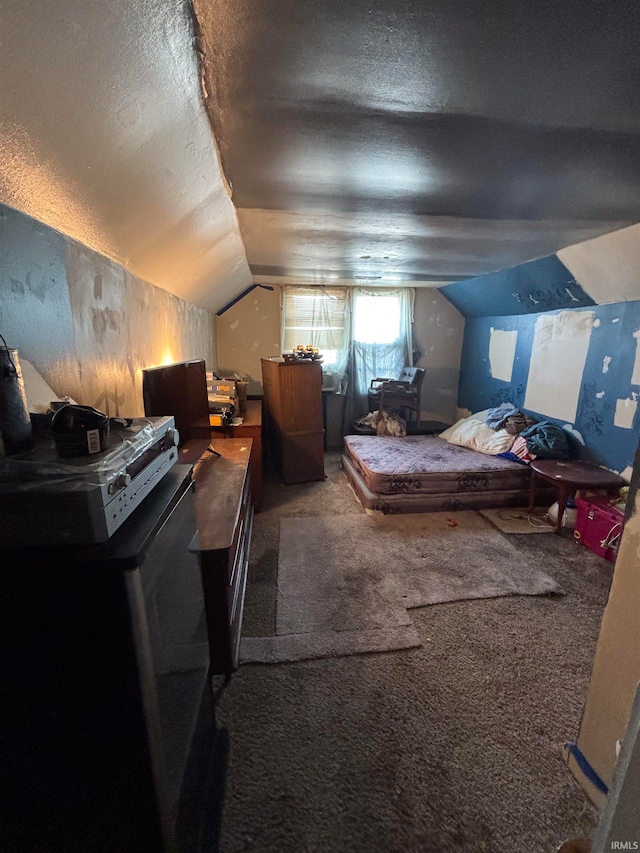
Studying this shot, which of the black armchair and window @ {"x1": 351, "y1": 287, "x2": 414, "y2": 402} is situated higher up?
window @ {"x1": 351, "y1": 287, "x2": 414, "y2": 402}

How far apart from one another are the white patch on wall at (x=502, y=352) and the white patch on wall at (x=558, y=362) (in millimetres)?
380

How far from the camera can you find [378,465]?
3.44 m

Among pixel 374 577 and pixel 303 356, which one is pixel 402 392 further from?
pixel 374 577

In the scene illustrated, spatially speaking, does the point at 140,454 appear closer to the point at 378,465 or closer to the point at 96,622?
the point at 96,622

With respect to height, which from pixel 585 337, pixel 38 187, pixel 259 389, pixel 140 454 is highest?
pixel 38 187

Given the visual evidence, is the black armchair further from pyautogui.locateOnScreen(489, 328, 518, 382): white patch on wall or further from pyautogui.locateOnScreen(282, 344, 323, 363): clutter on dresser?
pyautogui.locateOnScreen(282, 344, 323, 363): clutter on dresser

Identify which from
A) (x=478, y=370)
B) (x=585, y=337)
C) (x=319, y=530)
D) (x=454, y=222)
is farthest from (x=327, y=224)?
(x=478, y=370)

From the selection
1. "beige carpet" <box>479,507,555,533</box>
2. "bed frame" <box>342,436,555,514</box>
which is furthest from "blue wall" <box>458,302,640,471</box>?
"beige carpet" <box>479,507,555,533</box>

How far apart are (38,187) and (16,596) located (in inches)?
38.7

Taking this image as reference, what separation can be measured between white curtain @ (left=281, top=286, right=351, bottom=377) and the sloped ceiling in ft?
Answer: 11.5

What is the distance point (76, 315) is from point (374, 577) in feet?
7.06

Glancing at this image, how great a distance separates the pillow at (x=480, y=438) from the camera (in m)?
3.82

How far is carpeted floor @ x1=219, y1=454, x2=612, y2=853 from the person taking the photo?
1149 mm

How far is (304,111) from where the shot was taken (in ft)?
3.75
